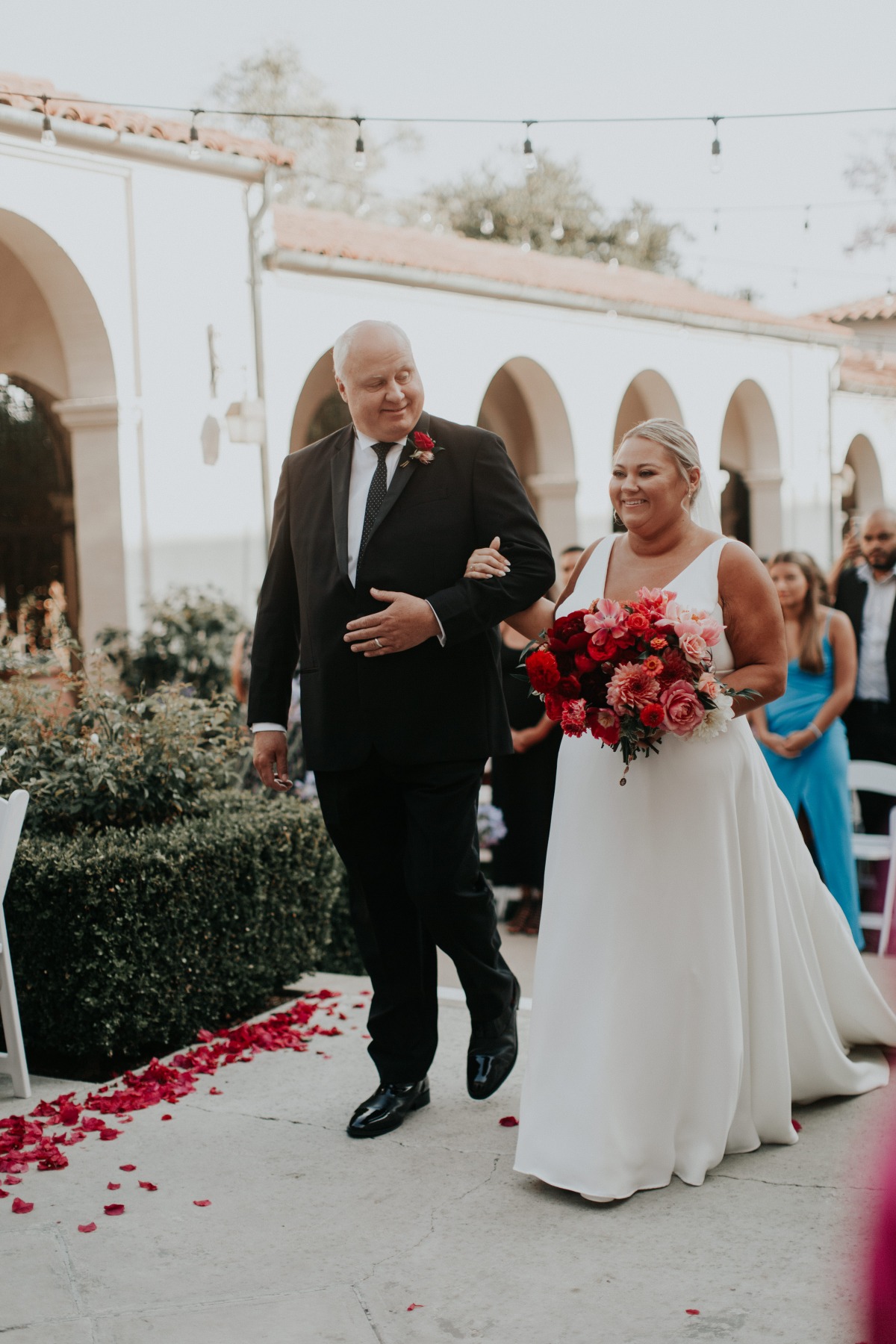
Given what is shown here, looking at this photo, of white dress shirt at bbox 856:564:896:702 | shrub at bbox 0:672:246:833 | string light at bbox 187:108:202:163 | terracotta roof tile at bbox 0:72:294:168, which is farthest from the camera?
string light at bbox 187:108:202:163

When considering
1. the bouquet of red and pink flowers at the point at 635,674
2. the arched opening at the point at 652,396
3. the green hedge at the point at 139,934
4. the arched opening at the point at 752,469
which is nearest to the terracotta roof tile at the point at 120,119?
the arched opening at the point at 652,396

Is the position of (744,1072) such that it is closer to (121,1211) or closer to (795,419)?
(121,1211)

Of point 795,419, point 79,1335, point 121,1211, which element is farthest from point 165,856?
point 795,419

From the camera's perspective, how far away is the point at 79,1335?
2.72m

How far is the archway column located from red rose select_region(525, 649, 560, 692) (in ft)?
26.7

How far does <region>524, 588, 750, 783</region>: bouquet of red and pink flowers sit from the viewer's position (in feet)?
10.7

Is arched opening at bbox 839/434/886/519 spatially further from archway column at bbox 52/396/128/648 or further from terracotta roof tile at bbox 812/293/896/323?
archway column at bbox 52/396/128/648

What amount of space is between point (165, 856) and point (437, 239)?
44.5ft

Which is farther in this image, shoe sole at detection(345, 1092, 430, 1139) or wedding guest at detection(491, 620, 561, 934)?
wedding guest at detection(491, 620, 561, 934)

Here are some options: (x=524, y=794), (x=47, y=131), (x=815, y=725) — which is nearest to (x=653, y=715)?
(x=815, y=725)

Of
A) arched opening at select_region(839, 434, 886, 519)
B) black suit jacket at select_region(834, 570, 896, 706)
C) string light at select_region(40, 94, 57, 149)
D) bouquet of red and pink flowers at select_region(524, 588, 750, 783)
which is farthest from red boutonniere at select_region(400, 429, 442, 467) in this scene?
arched opening at select_region(839, 434, 886, 519)

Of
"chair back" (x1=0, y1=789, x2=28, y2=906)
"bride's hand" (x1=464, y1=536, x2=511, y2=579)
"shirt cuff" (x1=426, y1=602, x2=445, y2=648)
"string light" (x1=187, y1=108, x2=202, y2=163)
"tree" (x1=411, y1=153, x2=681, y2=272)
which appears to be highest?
"tree" (x1=411, y1=153, x2=681, y2=272)

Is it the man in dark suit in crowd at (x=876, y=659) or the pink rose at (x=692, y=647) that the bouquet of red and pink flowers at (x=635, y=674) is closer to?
the pink rose at (x=692, y=647)

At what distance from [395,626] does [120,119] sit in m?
8.68
